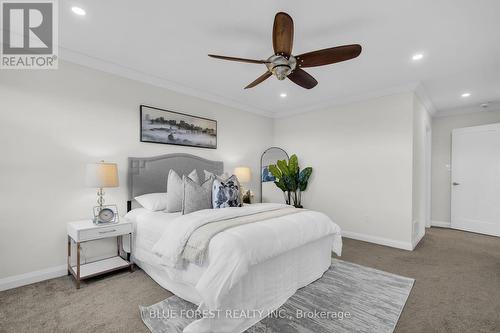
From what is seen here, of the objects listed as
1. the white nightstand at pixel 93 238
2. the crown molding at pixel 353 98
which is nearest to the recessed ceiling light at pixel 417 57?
the crown molding at pixel 353 98

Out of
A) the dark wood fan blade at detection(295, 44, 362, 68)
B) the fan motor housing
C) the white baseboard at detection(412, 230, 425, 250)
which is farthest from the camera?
the white baseboard at detection(412, 230, 425, 250)

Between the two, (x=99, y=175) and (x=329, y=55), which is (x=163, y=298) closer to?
(x=99, y=175)

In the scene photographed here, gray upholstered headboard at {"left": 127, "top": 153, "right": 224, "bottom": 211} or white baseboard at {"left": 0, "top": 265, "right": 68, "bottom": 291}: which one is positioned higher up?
gray upholstered headboard at {"left": 127, "top": 153, "right": 224, "bottom": 211}

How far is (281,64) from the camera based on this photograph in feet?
7.12

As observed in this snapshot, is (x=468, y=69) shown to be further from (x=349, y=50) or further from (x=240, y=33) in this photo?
(x=240, y=33)

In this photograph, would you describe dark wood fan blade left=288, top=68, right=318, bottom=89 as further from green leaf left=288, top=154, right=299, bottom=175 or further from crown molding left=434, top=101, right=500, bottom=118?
crown molding left=434, top=101, right=500, bottom=118

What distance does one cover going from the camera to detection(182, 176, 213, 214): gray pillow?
2766 mm

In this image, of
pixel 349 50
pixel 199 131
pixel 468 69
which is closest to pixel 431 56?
pixel 468 69

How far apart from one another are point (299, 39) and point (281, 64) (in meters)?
0.60

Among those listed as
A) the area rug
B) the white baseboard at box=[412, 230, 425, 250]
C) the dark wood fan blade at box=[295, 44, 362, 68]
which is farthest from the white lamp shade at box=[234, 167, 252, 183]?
the white baseboard at box=[412, 230, 425, 250]

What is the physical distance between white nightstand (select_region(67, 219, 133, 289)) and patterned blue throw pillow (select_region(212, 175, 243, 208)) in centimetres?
106

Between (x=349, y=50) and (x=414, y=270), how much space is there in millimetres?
2757

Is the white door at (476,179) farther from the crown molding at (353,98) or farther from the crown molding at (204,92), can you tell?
the crown molding at (353,98)

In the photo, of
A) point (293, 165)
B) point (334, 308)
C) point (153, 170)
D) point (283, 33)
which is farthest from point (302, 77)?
point (293, 165)
